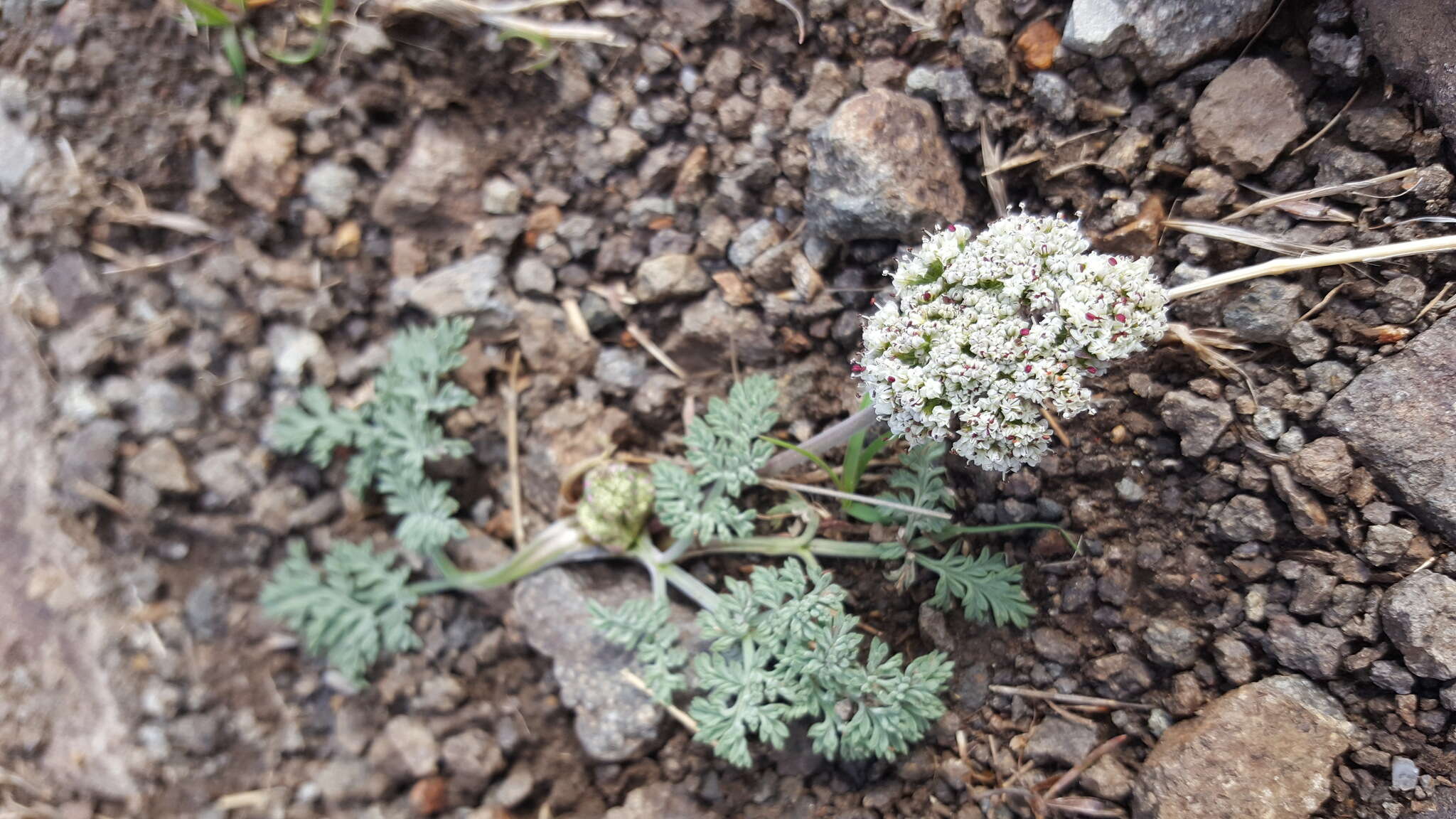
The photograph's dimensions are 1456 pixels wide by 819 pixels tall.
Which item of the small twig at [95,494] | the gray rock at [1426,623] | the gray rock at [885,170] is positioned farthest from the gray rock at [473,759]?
the gray rock at [1426,623]

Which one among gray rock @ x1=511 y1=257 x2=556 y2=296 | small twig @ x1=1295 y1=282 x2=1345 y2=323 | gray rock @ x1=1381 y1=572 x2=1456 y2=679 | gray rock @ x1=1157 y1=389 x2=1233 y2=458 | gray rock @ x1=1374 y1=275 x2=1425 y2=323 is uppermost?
gray rock @ x1=1374 y1=275 x2=1425 y2=323

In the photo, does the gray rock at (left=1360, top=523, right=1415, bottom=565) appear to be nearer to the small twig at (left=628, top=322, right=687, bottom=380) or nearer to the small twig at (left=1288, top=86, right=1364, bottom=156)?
the small twig at (left=1288, top=86, right=1364, bottom=156)

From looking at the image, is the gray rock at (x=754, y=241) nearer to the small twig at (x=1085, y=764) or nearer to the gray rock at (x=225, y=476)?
the small twig at (x=1085, y=764)

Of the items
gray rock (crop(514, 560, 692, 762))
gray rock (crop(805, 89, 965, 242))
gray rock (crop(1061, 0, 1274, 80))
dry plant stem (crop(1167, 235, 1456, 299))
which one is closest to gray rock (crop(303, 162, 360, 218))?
gray rock (crop(514, 560, 692, 762))

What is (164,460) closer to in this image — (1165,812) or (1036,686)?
(1036,686)

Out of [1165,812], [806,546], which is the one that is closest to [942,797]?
[1165,812]
